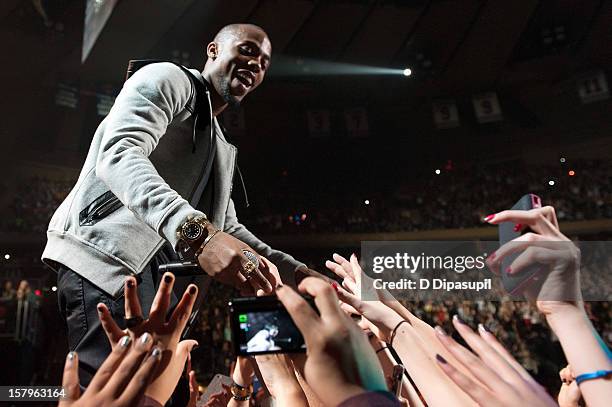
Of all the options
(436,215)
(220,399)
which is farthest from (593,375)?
(436,215)

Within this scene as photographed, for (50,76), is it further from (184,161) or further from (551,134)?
(551,134)

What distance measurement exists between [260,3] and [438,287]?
3734mm

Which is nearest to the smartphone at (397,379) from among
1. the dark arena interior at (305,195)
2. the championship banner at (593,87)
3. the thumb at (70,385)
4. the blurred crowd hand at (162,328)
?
the dark arena interior at (305,195)

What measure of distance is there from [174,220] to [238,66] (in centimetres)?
59

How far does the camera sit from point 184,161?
126 centimetres

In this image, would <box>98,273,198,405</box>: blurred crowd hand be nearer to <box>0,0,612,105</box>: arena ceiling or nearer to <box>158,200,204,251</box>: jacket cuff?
<box>158,200,204,251</box>: jacket cuff

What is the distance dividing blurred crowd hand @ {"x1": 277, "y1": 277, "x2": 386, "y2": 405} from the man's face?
0.99 metres

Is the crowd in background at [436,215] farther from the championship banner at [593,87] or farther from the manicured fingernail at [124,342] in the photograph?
the manicured fingernail at [124,342]

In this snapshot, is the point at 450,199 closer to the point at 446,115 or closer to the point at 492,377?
the point at 446,115

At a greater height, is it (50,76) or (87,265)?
(50,76)

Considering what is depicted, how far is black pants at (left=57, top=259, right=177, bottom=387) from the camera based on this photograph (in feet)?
3.45

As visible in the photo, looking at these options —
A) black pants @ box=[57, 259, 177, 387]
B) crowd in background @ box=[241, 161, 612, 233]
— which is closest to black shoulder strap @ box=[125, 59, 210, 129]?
black pants @ box=[57, 259, 177, 387]

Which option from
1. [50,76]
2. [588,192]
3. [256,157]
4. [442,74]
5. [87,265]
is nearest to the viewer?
[87,265]

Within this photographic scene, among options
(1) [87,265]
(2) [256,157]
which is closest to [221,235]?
(1) [87,265]
